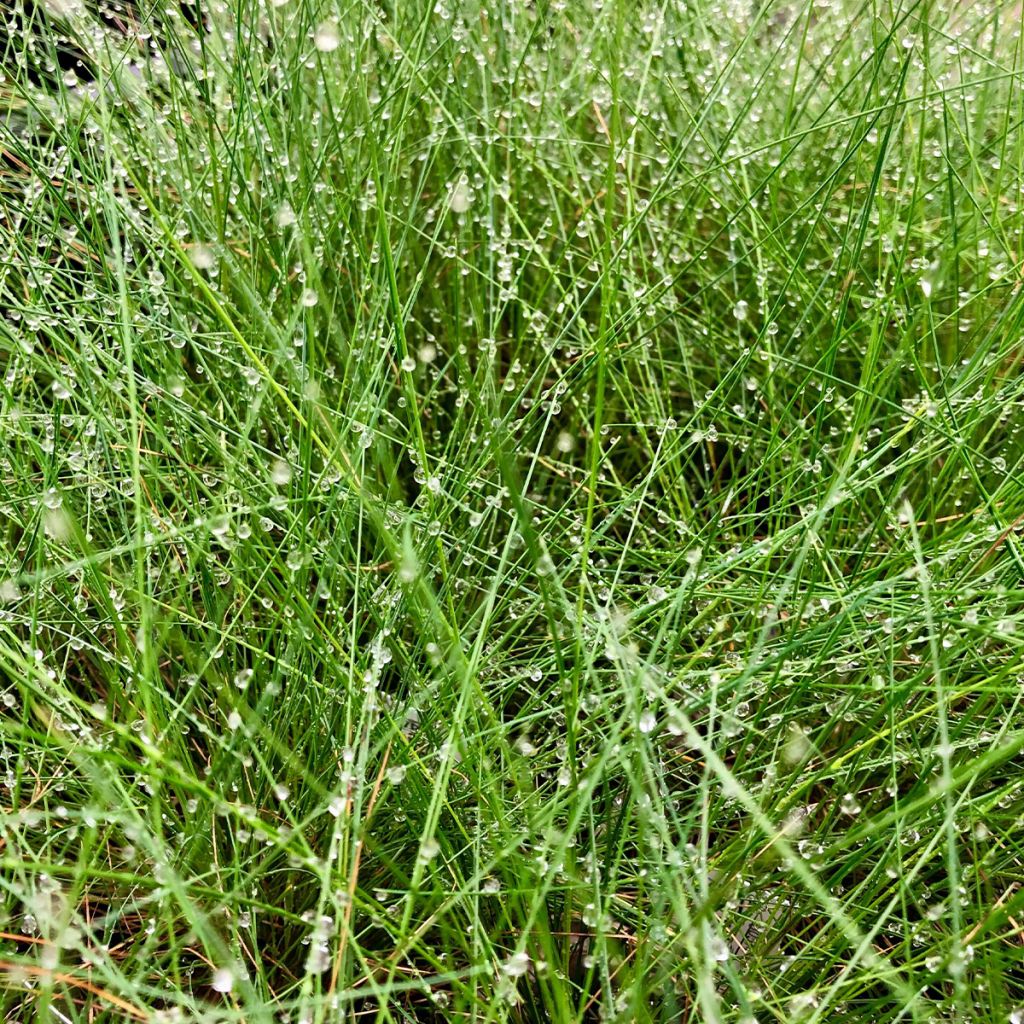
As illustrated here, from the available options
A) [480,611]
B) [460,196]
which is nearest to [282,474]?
[480,611]

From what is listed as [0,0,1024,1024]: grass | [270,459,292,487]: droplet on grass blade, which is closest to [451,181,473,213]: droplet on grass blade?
[0,0,1024,1024]: grass

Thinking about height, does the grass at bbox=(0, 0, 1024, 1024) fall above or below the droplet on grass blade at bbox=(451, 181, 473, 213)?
below

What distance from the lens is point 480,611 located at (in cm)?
95

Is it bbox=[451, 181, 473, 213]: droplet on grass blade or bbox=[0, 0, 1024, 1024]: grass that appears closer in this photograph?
bbox=[0, 0, 1024, 1024]: grass

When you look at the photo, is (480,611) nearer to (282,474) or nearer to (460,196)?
(282,474)

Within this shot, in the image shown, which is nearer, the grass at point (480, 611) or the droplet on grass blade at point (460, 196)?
the grass at point (480, 611)

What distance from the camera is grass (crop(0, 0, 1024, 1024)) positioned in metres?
0.75

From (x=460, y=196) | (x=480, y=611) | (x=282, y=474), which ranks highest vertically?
(x=460, y=196)

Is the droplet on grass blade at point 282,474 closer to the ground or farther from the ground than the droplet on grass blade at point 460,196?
closer to the ground

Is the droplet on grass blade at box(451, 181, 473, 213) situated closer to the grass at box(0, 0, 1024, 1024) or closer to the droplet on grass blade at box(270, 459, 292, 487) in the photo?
the grass at box(0, 0, 1024, 1024)

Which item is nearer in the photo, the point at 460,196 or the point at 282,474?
the point at 282,474

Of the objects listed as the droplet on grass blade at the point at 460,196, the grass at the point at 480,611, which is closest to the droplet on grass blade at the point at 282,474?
the grass at the point at 480,611

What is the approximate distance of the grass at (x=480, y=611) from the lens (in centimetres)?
75

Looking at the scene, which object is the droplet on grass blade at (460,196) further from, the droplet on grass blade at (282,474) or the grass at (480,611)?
the droplet on grass blade at (282,474)
